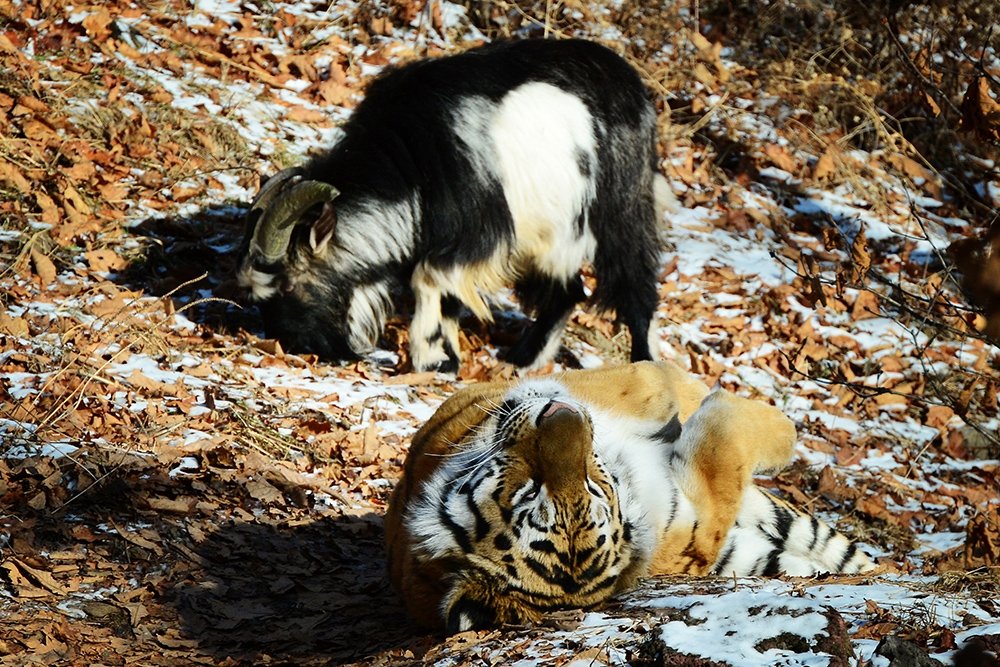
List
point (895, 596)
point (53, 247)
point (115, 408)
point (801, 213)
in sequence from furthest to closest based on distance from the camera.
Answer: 1. point (801, 213)
2. point (53, 247)
3. point (115, 408)
4. point (895, 596)

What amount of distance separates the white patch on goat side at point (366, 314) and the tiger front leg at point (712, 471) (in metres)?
3.36

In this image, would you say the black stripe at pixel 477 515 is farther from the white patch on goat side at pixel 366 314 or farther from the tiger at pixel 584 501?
the white patch on goat side at pixel 366 314

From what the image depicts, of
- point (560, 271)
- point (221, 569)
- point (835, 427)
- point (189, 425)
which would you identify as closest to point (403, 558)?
A: point (221, 569)

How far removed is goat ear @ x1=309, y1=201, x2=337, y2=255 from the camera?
22.2 ft

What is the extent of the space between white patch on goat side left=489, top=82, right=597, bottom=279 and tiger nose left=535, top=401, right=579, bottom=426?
3637 millimetres

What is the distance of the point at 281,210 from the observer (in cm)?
663

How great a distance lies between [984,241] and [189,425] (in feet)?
14.0

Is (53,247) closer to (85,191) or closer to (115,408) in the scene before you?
(85,191)

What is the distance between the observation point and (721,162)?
1084cm

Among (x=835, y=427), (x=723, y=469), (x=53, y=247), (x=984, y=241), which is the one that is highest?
(x=984, y=241)

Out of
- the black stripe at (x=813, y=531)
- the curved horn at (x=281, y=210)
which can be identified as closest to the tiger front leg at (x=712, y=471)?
the black stripe at (x=813, y=531)

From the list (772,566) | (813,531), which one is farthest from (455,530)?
(813,531)

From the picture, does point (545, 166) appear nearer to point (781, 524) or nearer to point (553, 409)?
point (781, 524)

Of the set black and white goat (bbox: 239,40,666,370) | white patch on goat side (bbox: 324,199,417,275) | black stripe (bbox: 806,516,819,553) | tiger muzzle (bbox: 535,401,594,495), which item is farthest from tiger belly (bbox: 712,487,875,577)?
white patch on goat side (bbox: 324,199,417,275)
